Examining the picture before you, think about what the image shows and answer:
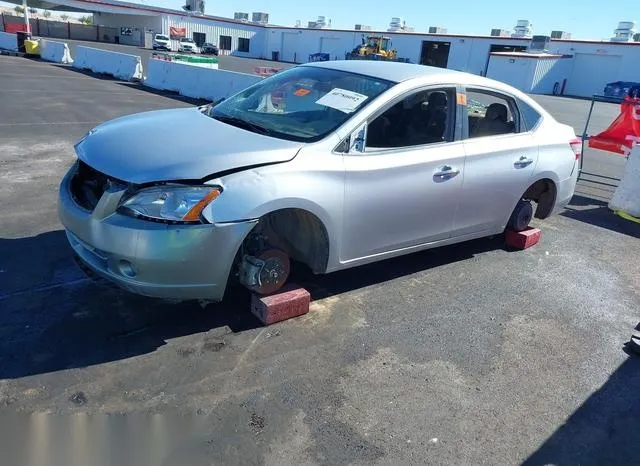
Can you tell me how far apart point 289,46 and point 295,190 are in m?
66.5

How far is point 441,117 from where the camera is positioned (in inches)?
170

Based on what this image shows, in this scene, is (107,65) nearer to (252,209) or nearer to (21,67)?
(21,67)

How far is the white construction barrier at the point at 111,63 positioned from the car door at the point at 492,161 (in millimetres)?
16914

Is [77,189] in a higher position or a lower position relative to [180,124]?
lower

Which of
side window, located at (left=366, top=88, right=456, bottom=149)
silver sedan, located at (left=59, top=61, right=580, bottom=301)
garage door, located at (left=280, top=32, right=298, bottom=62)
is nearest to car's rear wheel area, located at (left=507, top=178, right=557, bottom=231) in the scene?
silver sedan, located at (left=59, top=61, right=580, bottom=301)

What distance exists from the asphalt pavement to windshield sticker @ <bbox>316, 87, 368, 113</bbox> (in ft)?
4.76

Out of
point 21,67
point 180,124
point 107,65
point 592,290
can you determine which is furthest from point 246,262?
point 21,67

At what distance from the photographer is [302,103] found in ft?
13.4

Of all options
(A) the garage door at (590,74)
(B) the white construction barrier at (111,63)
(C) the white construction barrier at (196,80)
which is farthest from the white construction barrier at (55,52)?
(A) the garage door at (590,74)

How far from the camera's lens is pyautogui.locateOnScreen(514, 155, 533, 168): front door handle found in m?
4.81

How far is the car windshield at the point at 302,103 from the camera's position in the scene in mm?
3758

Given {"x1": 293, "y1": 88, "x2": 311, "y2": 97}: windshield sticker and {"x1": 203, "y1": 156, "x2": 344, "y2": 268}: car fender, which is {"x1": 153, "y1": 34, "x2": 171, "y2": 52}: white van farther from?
{"x1": 203, "y1": 156, "x2": 344, "y2": 268}: car fender

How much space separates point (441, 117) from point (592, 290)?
2.12m

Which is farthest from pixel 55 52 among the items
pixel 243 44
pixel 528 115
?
pixel 243 44
